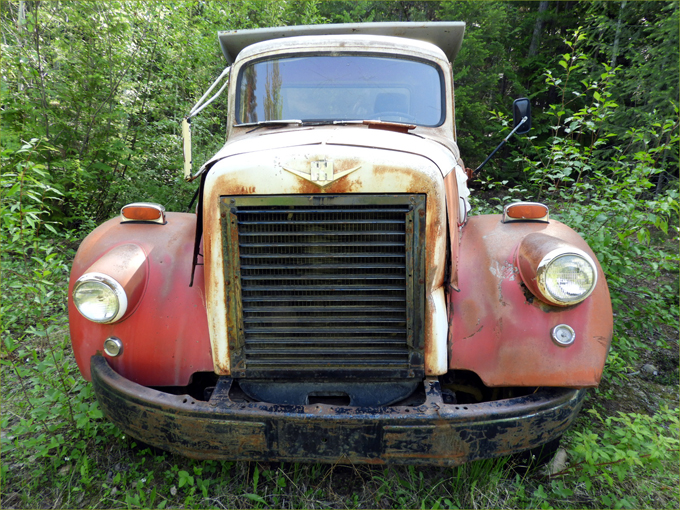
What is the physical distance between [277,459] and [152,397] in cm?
70

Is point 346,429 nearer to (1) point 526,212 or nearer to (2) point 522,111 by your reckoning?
(1) point 526,212

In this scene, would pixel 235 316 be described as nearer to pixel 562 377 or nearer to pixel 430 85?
pixel 562 377

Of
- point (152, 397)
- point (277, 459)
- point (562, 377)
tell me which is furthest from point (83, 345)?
point (562, 377)

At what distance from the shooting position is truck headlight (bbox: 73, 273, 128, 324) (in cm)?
225

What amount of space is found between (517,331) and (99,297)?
2.25 meters

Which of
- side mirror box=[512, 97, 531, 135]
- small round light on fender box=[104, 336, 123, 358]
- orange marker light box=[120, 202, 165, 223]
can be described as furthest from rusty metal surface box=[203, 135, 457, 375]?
side mirror box=[512, 97, 531, 135]

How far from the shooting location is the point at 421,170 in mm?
2125

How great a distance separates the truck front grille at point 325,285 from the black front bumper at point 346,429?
285mm

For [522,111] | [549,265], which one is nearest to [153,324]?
[549,265]

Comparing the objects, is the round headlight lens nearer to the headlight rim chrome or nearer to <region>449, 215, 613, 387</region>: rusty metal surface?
the headlight rim chrome

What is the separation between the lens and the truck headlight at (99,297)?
7.38 feet

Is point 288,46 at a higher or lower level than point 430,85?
higher

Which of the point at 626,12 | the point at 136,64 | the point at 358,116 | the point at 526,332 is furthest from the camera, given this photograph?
the point at 626,12

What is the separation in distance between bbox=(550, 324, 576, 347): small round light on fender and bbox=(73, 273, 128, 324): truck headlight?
90.8 inches
